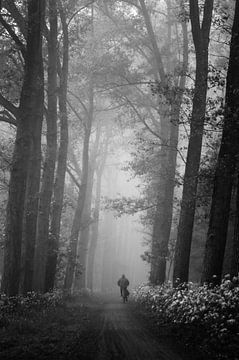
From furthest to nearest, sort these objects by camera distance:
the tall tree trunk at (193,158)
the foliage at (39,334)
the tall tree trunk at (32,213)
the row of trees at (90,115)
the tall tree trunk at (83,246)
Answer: the tall tree trunk at (83,246), the tall tree trunk at (32,213), the tall tree trunk at (193,158), the row of trees at (90,115), the foliage at (39,334)

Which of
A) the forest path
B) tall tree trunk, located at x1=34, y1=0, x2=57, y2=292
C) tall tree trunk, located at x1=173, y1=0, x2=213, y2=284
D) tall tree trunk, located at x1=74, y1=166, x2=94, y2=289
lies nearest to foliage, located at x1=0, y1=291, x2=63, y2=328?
tall tree trunk, located at x1=34, y1=0, x2=57, y2=292

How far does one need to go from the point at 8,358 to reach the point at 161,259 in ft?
46.7

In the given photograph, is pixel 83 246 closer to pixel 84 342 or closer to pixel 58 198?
pixel 58 198

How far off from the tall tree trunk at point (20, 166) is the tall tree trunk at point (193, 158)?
5.20 m

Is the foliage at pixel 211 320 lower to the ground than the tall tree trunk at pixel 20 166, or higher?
lower

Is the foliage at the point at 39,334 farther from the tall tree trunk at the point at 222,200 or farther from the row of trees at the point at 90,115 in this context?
the tall tree trunk at the point at 222,200

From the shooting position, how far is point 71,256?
75.9 ft

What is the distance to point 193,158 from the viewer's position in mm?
14578

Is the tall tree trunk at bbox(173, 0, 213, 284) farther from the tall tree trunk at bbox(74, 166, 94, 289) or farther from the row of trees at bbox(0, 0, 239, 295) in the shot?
the tall tree trunk at bbox(74, 166, 94, 289)

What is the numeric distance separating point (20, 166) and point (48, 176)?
439 centimetres

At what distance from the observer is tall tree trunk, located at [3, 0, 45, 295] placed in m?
12.5

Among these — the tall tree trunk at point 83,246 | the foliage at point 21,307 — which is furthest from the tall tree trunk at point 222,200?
the tall tree trunk at point 83,246

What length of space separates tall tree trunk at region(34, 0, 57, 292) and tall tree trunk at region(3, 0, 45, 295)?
3.16 metres

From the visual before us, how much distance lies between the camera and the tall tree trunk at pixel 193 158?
1408 centimetres
